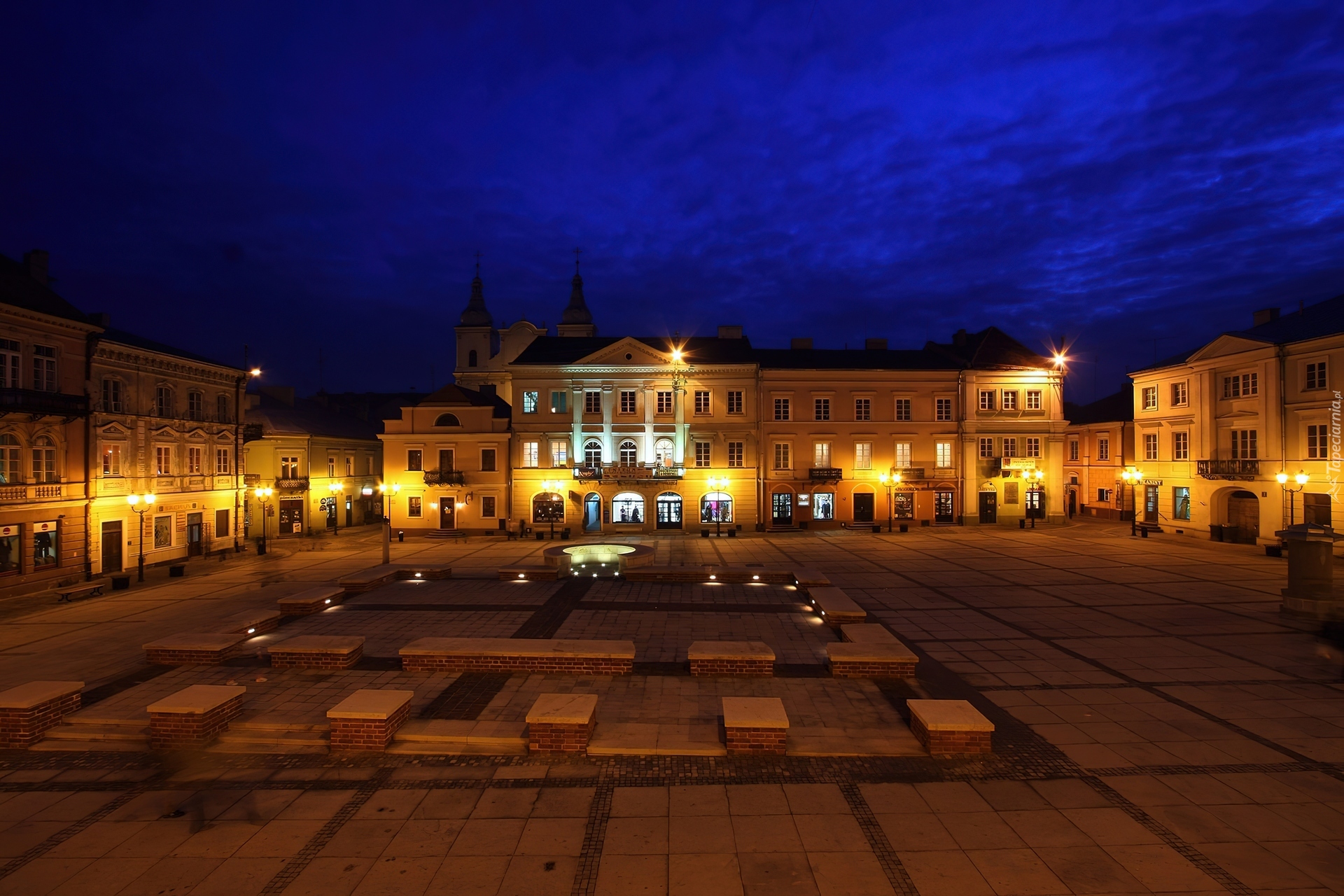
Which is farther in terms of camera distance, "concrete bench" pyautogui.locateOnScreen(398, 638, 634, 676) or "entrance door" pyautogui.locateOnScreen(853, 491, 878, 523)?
"entrance door" pyautogui.locateOnScreen(853, 491, 878, 523)

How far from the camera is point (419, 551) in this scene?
105ft

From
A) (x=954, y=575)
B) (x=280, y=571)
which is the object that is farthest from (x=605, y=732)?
(x=280, y=571)

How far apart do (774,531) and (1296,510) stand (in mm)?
26491

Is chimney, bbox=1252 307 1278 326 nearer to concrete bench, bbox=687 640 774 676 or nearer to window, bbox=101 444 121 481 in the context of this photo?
concrete bench, bbox=687 640 774 676

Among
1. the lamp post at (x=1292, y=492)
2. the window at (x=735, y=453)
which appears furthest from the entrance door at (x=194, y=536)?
the lamp post at (x=1292, y=492)

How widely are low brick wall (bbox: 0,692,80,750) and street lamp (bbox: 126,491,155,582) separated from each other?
59.2 ft

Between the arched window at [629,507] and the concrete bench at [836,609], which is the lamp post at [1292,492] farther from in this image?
the arched window at [629,507]

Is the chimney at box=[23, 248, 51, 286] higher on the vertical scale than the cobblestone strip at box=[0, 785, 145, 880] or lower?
higher

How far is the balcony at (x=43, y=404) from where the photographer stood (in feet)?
71.7

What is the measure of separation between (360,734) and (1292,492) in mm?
42029

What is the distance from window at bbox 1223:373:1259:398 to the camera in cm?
3251

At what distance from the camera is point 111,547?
26828mm

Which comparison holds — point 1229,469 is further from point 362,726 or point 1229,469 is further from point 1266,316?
point 362,726

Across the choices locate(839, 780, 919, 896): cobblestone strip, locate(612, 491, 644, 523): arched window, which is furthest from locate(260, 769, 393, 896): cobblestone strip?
locate(612, 491, 644, 523): arched window
